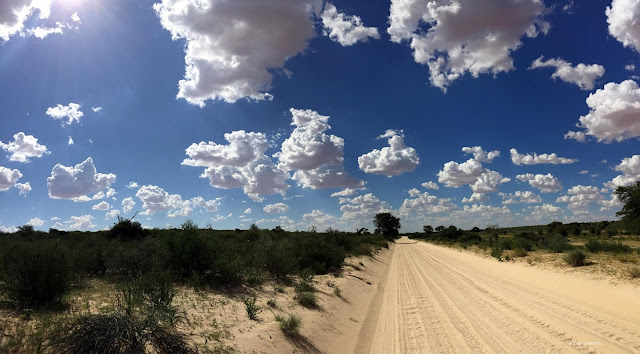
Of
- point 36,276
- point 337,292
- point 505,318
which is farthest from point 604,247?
point 36,276

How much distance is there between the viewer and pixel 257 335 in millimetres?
7766

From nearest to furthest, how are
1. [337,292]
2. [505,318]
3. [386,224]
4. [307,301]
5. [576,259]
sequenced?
[505,318] → [307,301] → [337,292] → [576,259] → [386,224]

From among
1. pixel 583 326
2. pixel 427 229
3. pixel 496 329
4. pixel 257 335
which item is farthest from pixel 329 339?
pixel 427 229

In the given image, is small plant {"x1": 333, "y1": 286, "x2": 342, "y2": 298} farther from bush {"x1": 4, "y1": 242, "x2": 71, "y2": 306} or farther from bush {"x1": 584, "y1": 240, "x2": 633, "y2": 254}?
bush {"x1": 584, "y1": 240, "x2": 633, "y2": 254}

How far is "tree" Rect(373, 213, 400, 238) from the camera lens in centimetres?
13600

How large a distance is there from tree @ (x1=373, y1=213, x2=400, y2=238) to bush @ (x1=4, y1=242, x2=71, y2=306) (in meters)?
131

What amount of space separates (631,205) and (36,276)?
42487mm

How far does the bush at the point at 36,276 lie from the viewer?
325 inches

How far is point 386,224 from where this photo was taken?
136 metres

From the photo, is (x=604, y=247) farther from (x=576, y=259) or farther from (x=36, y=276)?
(x=36, y=276)

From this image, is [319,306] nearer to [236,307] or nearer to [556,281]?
[236,307]

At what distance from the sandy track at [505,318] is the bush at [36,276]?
8.01 meters

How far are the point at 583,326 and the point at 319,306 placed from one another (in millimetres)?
7622

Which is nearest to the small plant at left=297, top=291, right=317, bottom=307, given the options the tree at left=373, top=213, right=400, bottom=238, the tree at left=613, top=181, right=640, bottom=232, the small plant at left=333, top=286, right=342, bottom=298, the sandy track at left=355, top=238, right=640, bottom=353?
the sandy track at left=355, top=238, right=640, bottom=353
